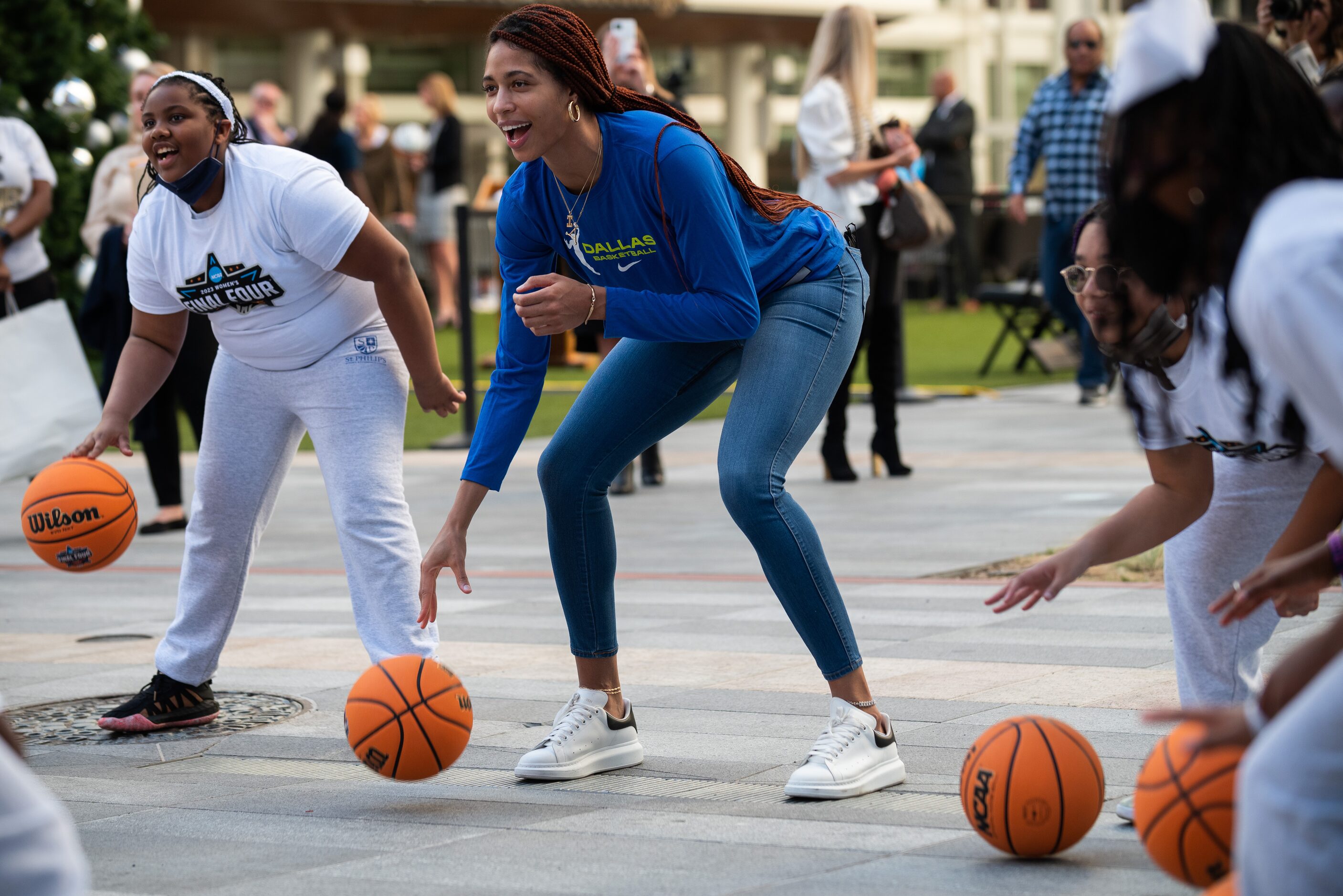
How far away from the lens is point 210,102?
17.1 ft

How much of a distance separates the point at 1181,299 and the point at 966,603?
11.1ft

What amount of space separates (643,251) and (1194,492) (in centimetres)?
147

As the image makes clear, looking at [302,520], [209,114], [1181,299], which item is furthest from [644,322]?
[302,520]

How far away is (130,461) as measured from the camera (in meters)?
12.6

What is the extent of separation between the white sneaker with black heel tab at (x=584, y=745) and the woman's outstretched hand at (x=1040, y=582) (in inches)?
55.3

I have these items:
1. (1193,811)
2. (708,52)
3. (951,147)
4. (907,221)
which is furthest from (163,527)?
(708,52)

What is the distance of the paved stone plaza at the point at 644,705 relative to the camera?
377 cm

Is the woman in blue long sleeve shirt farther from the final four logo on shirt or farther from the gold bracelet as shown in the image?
the final four logo on shirt

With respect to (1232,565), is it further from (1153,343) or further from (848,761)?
(848,761)

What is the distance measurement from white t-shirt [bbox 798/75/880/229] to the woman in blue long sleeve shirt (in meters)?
5.56

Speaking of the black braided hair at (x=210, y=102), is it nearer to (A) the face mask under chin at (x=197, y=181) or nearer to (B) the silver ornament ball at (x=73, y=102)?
(A) the face mask under chin at (x=197, y=181)

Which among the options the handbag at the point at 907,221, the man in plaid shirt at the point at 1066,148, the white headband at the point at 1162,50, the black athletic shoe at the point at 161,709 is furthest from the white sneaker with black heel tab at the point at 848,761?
the man in plaid shirt at the point at 1066,148

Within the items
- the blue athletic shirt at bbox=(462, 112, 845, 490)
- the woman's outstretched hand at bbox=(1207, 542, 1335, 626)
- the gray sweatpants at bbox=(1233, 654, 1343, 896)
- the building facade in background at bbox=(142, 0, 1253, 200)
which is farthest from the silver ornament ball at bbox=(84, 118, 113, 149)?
the building facade in background at bbox=(142, 0, 1253, 200)

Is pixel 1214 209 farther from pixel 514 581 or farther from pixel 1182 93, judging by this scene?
pixel 514 581
